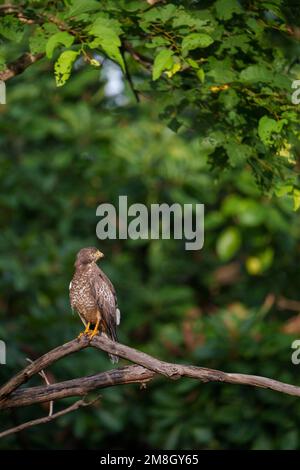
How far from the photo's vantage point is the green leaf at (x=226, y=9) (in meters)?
5.12

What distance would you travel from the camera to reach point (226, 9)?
5.12m

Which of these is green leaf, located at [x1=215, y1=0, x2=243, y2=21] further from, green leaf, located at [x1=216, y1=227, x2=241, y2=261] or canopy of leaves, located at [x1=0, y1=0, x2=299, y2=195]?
green leaf, located at [x1=216, y1=227, x2=241, y2=261]

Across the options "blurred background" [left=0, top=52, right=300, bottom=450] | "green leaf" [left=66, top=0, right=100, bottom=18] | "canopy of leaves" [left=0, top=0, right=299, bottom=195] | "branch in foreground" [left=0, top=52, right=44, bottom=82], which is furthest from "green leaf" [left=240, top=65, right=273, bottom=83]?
"blurred background" [left=0, top=52, right=300, bottom=450]

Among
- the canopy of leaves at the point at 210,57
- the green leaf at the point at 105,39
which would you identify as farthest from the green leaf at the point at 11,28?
the green leaf at the point at 105,39

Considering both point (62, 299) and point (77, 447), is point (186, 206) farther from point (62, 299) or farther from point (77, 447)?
point (77, 447)

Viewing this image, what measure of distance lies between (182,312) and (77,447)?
6.15ft

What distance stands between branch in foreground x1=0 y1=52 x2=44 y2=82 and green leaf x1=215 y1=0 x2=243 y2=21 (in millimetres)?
1113

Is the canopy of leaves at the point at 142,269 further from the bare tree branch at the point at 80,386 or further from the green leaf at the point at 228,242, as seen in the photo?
the bare tree branch at the point at 80,386

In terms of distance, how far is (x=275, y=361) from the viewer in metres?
9.16

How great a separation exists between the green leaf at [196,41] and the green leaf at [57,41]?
0.57 metres

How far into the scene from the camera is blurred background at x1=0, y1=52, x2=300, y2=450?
30.0 feet

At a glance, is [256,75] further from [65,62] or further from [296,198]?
[65,62]

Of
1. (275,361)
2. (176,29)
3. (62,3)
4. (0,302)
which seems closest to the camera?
(176,29)
